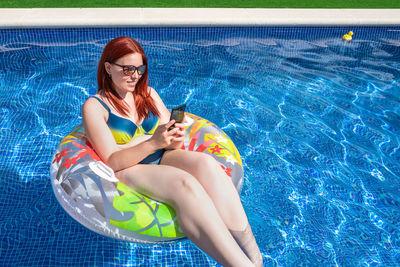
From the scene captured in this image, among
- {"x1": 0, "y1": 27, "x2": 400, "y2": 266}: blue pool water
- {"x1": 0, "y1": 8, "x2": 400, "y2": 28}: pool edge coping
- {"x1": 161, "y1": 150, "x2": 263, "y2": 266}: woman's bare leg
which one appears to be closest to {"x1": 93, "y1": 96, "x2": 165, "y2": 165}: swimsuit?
{"x1": 161, "y1": 150, "x2": 263, "y2": 266}: woman's bare leg

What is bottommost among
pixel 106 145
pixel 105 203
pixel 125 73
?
pixel 105 203

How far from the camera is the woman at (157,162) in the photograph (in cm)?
219

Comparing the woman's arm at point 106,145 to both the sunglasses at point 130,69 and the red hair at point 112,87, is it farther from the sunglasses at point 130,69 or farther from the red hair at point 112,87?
the sunglasses at point 130,69

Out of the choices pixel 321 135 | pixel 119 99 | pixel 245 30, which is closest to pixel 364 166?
pixel 321 135

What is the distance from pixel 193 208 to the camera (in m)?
2.20

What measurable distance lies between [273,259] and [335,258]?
46 centimetres

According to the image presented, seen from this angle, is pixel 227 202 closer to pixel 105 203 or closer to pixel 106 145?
pixel 105 203

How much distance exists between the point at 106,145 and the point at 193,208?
70 cm

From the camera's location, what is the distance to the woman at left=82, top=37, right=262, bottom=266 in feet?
7.20
